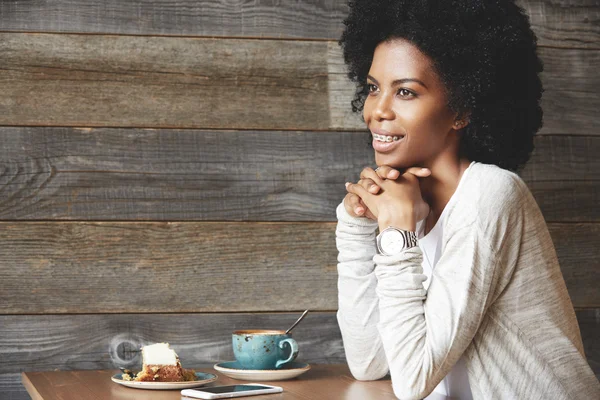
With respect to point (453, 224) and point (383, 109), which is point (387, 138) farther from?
point (453, 224)

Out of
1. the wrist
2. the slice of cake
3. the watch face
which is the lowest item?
the slice of cake

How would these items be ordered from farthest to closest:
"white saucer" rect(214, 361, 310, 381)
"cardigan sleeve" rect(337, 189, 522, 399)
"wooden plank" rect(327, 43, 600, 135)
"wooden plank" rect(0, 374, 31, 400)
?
"wooden plank" rect(327, 43, 600, 135) → "wooden plank" rect(0, 374, 31, 400) → "white saucer" rect(214, 361, 310, 381) → "cardigan sleeve" rect(337, 189, 522, 399)

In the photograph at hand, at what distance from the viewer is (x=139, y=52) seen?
68.4 inches

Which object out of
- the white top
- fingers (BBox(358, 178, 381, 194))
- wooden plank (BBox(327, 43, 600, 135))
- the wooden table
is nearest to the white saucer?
the wooden table

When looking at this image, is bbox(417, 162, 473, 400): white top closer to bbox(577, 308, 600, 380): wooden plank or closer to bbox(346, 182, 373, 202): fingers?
bbox(346, 182, 373, 202): fingers

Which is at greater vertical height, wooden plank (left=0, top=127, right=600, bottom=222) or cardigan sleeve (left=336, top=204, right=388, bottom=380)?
wooden plank (left=0, top=127, right=600, bottom=222)

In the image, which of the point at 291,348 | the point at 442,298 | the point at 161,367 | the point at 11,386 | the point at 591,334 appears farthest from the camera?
the point at 591,334

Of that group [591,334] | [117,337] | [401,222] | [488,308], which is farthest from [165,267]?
[591,334]

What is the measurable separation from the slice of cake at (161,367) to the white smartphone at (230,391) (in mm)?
88

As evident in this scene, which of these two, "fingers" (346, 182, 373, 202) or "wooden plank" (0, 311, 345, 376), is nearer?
"fingers" (346, 182, 373, 202)

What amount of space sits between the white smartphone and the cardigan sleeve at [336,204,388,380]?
243 millimetres

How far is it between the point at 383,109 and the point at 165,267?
637 millimetres

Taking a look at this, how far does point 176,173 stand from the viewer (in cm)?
175

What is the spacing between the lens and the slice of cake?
1335mm
